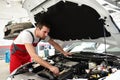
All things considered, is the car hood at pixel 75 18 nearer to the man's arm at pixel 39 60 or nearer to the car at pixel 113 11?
the car at pixel 113 11

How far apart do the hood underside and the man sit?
0.48 ft

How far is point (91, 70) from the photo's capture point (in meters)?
3.03

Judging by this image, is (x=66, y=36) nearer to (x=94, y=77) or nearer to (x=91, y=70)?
(x=91, y=70)

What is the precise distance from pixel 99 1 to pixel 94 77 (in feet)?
2.90

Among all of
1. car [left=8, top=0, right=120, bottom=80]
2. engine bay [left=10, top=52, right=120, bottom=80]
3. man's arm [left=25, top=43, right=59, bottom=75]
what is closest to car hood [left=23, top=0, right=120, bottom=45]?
car [left=8, top=0, right=120, bottom=80]

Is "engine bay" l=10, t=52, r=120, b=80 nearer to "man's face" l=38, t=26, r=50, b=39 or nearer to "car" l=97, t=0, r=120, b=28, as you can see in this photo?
"man's face" l=38, t=26, r=50, b=39

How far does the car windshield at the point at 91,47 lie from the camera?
340cm

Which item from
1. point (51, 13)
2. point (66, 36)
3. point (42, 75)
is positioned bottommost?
point (42, 75)

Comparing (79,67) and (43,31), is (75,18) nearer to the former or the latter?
(43,31)

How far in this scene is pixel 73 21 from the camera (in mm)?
3492

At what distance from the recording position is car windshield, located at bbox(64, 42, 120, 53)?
3.40 metres

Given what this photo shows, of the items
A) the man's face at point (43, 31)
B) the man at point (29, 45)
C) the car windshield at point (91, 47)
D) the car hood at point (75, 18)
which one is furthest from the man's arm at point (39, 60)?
the car windshield at point (91, 47)

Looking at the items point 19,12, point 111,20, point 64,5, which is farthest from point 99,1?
point 19,12

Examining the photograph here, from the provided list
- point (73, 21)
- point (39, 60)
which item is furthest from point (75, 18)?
point (39, 60)
